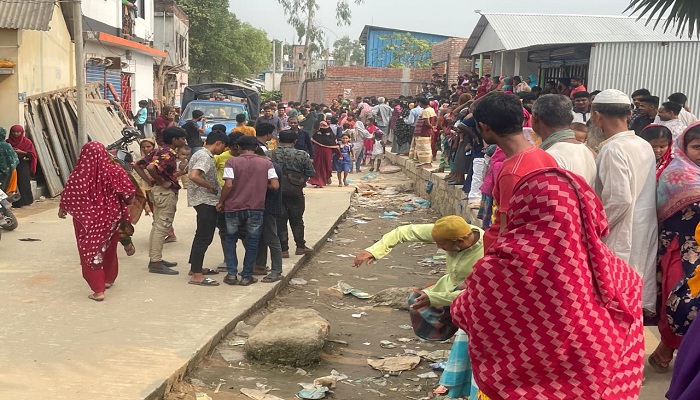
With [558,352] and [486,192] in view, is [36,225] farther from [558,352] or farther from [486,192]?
[558,352]

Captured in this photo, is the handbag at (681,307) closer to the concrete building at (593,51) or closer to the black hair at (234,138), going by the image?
the black hair at (234,138)

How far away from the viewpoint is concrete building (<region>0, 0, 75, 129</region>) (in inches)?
446

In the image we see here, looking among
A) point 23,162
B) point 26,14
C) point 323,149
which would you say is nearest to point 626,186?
point 23,162

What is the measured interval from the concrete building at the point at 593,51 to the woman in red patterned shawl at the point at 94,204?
31.1 ft

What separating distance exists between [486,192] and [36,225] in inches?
245

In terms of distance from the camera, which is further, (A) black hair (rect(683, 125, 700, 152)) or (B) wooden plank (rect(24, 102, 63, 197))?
(B) wooden plank (rect(24, 102, 63, 197))

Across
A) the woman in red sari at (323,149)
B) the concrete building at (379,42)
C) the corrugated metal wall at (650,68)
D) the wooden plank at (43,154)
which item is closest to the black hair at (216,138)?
the wooden plank at (43,154)

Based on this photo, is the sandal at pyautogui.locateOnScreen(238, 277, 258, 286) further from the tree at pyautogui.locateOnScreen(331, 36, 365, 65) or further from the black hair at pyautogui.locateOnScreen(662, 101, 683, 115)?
the tree at pyautogui.locateOnScreen(331, 36, 365, 65)

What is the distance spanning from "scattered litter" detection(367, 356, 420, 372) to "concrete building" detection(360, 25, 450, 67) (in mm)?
44699

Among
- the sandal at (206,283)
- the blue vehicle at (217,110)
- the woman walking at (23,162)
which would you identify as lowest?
the sandal at (206,283)

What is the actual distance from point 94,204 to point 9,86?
6.72m

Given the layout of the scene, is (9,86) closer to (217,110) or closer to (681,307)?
(217,110)

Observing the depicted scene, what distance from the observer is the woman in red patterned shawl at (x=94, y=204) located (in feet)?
20.7

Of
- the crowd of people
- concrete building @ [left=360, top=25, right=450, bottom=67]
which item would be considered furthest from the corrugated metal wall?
concrete building @ [left=360, top=25, right=450, bottom=67]
